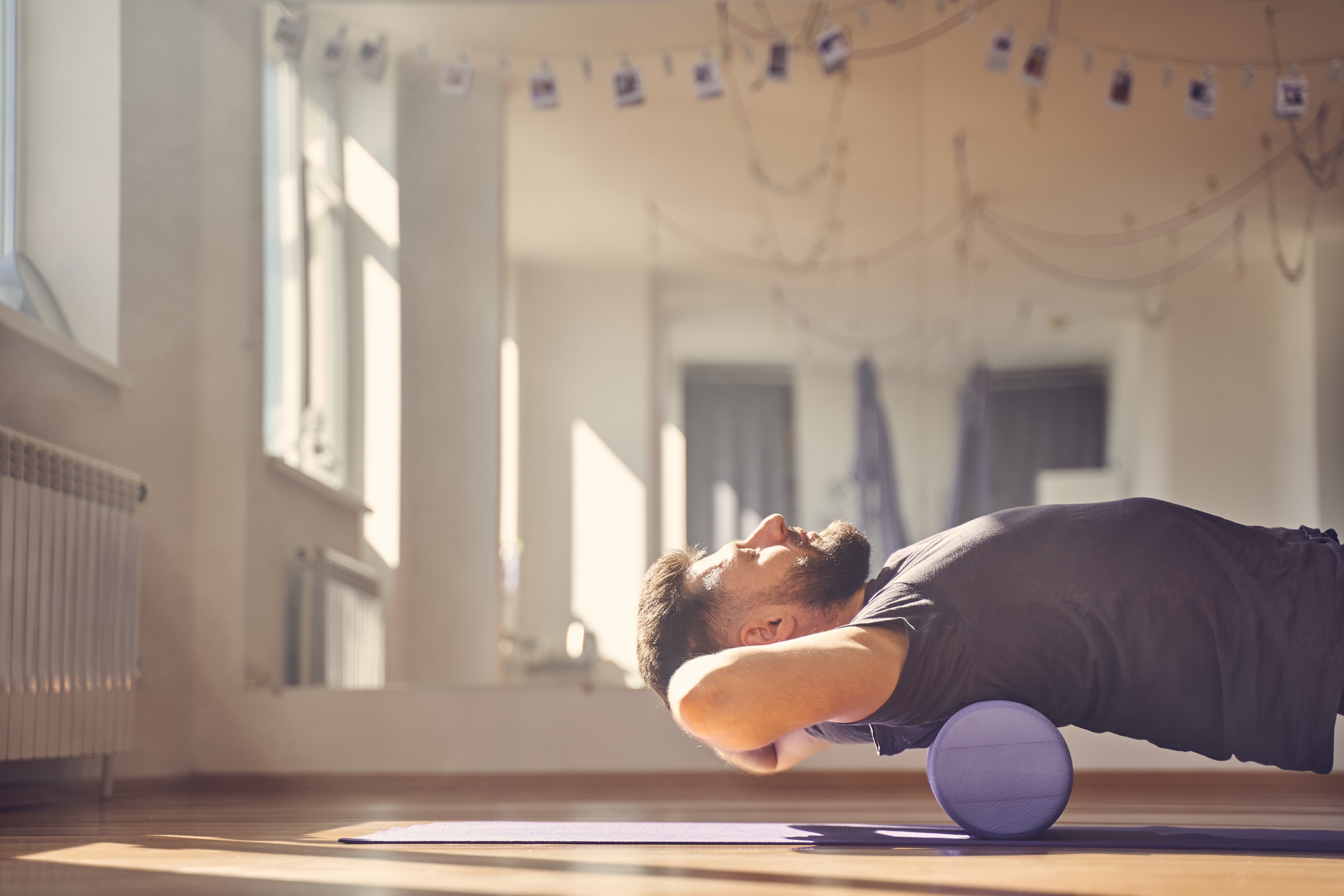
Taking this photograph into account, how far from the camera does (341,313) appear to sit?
3.33 meters

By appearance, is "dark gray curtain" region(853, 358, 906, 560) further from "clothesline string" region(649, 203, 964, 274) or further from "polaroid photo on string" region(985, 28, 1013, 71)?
"polaroid photo on string" region(985, 28, 1013, 71)

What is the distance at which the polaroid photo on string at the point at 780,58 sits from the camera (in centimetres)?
309

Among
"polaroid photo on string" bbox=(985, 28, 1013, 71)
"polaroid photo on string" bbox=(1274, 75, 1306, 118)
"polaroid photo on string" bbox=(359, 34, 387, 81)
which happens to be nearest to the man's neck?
"polaroid photo on string" bbox=(985, 28, 1013, 71)

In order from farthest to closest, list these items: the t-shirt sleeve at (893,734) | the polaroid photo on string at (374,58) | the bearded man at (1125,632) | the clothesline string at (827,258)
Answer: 1. the polaroid photo on string at (374,58)
2. the clothesline string at (827,258)
3. the t-shirt sleeve at (893,734)
4. the bearded man at (1125,632)

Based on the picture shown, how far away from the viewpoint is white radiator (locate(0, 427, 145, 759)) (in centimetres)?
216

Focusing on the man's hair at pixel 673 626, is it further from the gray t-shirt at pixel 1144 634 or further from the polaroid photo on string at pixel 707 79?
the polaroid photo on string at pixel 707 79

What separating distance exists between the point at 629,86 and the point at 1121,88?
51.5 inches

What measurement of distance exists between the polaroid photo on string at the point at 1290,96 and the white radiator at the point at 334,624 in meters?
2.67

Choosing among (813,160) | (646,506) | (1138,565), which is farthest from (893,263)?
(1138,565)

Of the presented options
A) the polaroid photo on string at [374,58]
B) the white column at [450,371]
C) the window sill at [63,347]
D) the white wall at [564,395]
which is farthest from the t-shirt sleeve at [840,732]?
the polaroid photo on string at [374,58]

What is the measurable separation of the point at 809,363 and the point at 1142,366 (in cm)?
82

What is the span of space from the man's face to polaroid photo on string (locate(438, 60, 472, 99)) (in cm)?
214

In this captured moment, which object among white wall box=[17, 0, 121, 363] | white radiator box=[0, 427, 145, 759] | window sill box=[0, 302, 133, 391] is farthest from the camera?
white wall box=[17, 0, 121, 363]

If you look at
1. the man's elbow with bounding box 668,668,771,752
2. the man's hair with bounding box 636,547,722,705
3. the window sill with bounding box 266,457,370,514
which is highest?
the window sill with bounding box 266,457,370,514
